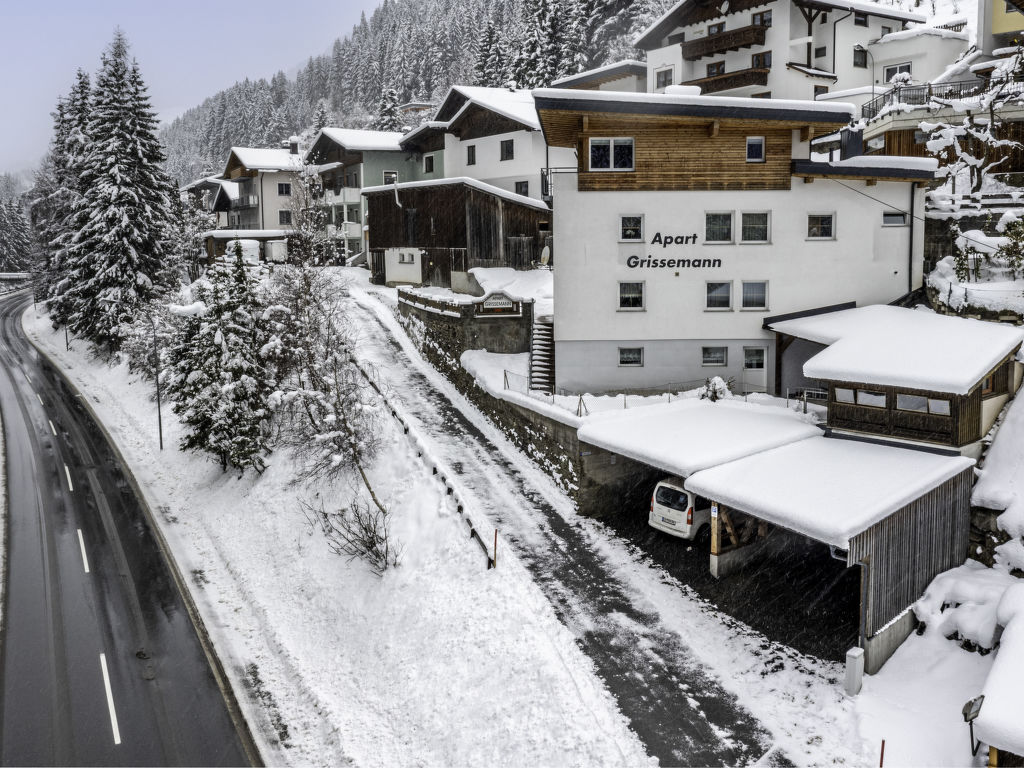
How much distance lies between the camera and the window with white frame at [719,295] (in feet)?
102

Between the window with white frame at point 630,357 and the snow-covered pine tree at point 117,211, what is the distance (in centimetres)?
3576

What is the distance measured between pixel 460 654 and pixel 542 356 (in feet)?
52.4

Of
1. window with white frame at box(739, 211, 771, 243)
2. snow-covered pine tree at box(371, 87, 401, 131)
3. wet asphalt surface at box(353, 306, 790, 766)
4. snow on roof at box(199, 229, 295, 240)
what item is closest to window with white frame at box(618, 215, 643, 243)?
window with white frame at box(739, 211, 771, 243)

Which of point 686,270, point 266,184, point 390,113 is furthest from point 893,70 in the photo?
point 390,113

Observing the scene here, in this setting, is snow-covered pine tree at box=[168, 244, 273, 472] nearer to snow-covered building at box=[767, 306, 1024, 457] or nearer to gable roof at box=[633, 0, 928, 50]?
snow-covered building at box=[767, 306, 1024, 457]

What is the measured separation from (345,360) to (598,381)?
12.2m

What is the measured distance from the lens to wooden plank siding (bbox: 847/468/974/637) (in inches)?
712

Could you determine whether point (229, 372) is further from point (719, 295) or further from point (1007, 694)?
point (1007, 694)

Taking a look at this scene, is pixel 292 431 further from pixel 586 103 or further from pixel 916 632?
pixel 916 632

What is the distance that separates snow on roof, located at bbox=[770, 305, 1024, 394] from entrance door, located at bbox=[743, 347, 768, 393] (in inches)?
127

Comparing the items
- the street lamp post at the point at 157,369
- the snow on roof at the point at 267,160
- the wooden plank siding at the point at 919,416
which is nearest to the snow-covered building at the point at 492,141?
the street lamp post at the point at 157,369

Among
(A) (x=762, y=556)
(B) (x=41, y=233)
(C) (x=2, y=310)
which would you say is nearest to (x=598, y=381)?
(A) (x=762, y=556)

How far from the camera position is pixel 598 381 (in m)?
31.4

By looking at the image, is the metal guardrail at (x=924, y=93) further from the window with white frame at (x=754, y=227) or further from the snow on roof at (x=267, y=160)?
the snow on roof at (x=267, y=160)
